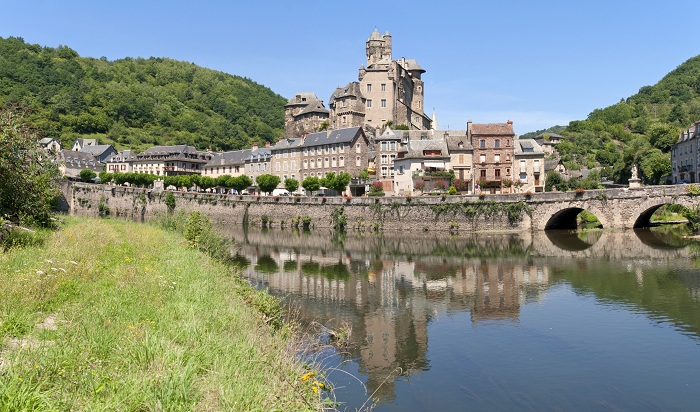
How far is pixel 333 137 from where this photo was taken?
7275 cm

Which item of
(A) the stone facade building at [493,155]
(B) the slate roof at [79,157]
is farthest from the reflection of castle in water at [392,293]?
(B) the slate roof at [79,157]

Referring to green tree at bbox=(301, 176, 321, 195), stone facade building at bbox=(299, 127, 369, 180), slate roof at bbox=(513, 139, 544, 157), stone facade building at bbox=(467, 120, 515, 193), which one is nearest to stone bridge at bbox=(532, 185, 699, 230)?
stone facade building at bbox=(467, 120, 515, 193)

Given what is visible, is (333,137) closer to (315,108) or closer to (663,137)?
(315,108)

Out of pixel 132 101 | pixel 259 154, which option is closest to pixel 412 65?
pixel 259 154

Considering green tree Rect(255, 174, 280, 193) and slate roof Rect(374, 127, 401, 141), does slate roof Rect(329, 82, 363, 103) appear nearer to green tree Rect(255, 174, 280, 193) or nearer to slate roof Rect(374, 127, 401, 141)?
slate roof Rect(374, 127, 401, 141)

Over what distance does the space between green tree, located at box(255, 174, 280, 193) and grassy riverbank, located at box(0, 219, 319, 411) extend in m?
58.2

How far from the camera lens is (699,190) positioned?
41406mm

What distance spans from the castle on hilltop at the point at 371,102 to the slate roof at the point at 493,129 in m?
20.4

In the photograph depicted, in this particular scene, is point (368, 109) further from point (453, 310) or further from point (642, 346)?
point (642, 346)

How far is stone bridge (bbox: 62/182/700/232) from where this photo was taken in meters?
44.6

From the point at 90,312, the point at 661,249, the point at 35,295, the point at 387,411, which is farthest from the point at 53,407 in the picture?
the point at 661,249

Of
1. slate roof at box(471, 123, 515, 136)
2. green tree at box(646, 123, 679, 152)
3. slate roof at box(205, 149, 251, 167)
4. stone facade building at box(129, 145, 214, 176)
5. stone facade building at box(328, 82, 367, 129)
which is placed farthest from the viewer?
stone facade building at box(129, 145, 214, 176)

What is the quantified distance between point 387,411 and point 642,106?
155525 millimetres

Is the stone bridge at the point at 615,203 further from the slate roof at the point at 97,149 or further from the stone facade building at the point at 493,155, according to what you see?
the slate roof at the point at 97,149
